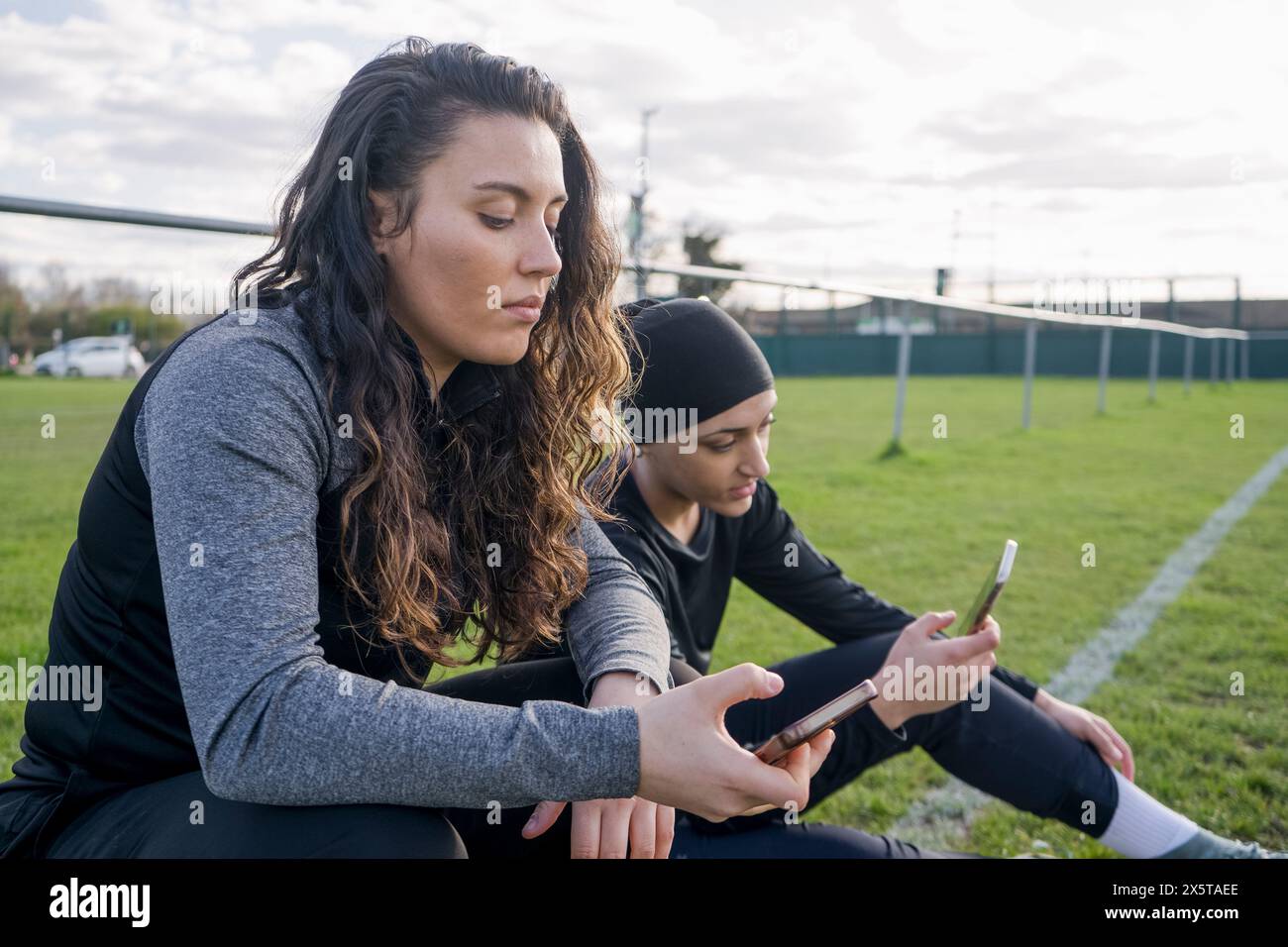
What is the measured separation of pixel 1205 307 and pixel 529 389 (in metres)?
32.7

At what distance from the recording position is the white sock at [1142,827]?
2.07m

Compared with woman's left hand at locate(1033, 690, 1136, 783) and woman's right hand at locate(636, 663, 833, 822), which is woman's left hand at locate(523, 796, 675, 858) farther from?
woman's left hand at locate(1033, 690, 1136, 783)

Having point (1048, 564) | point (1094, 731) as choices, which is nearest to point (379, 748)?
point (1094, 731)

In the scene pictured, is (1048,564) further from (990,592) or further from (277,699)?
(277,699)

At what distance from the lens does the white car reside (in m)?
16.0

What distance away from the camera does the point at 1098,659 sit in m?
3.91

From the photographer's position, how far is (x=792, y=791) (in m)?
1.29

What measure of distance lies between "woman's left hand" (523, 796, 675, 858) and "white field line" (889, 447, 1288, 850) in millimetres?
1265

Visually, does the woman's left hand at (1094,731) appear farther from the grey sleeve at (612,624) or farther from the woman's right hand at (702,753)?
the woman's right hand at (702,753)

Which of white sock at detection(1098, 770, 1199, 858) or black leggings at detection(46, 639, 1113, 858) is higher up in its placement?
black leggings at detection(46, 639, 1113, 858)

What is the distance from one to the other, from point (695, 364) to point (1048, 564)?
380cm

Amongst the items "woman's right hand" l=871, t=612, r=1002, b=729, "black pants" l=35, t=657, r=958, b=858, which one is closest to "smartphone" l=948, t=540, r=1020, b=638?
"woman's right hand" l=871, t=612, r=1002, b=729

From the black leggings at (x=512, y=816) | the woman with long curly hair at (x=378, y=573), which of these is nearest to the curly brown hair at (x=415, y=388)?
the woman with long curly hair at (x=378, y=573)

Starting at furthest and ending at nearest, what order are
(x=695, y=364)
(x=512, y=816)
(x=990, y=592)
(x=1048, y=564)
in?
(x=1048, y=564) → (x=695, y=364) → (x=990, y=592) → (x=512, y=816)
